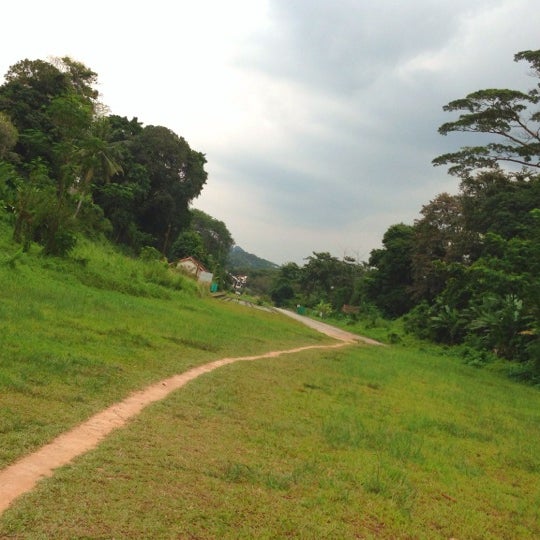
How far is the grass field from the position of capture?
4012mm

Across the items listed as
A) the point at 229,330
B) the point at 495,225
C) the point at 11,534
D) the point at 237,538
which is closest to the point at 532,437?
the point at 237,538

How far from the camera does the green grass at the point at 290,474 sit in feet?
12.7

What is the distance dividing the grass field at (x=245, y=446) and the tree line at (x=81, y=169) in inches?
336

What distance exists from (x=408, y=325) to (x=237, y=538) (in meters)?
31.8

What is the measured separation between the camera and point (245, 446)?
5902mm

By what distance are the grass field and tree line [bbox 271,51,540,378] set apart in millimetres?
9687

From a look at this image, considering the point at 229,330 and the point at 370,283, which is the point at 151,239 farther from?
the point at 229,330

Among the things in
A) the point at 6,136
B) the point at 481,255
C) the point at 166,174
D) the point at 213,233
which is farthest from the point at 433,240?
the point at 213,233

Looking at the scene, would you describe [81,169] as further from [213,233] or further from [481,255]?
[213,233]

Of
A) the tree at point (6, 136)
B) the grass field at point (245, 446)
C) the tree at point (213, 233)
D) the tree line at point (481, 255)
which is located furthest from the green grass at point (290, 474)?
the tree at point (213, 233)

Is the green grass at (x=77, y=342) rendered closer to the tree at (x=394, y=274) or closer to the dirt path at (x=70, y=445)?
the dirt path at (x=70, y=445)

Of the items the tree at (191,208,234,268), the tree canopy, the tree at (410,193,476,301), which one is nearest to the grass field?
the tree canopy

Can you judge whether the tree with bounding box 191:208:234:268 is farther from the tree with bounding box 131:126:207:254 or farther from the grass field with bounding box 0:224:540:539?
the grass field with bounding box 0:224:540:539

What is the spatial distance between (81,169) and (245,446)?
25.7 meters
